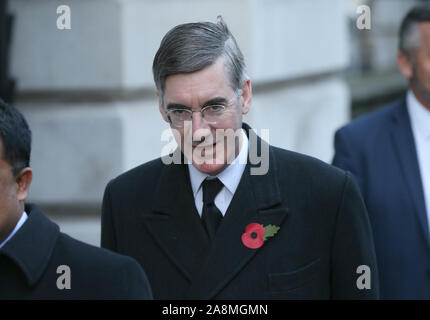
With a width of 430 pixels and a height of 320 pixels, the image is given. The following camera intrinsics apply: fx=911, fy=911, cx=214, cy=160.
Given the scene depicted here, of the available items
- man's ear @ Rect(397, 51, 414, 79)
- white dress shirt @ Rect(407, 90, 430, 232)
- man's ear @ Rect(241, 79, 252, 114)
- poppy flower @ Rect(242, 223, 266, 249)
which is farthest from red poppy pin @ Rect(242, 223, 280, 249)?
man's ear @ Rect(397, 51, 414, 79)

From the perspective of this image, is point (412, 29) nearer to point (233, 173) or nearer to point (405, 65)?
point (405, 65)

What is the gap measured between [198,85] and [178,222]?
486 mm

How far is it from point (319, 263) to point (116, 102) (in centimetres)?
262

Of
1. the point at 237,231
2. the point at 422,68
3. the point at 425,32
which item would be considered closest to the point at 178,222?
the point at 237,231

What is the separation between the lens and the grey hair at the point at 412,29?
4301mm

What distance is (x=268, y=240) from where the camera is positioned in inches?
112

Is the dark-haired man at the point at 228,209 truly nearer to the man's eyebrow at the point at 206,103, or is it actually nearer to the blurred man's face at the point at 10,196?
the man's eyebrow at the point at 206,103

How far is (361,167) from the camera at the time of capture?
4.17 m

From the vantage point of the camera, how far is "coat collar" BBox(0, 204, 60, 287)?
2.44 metres

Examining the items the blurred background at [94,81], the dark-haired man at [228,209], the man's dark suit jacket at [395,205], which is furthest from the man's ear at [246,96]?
the blurred background at [94,81]

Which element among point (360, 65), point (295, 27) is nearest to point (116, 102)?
point (295, 27)

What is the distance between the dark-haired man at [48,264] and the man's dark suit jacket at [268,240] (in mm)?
383

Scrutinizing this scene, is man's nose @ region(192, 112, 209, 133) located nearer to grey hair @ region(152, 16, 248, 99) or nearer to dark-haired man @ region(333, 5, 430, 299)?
grey hair @ region(152, 16, 248, 99)
